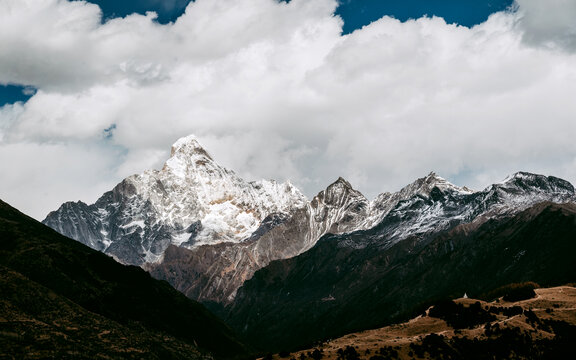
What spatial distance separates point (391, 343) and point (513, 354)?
3624 cm

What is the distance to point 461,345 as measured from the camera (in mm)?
192375

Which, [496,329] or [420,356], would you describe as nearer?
[420,356]

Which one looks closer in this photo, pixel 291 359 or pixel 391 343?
pixel 291 359

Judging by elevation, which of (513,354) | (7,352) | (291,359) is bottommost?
(7,352)

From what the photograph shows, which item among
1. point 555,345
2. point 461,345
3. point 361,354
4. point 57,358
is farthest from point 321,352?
point 57,358

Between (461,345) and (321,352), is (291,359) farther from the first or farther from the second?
(461,345)

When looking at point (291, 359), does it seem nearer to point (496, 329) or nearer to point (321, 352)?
point (321, 352)

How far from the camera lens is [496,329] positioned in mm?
199750

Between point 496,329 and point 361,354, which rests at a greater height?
point 496,329

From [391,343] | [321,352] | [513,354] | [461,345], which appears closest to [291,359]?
[321,352]

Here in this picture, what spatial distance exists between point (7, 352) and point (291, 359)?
3390 inches

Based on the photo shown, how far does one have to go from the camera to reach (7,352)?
18888 cm

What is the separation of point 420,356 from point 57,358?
113 meters

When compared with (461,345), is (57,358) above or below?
below
